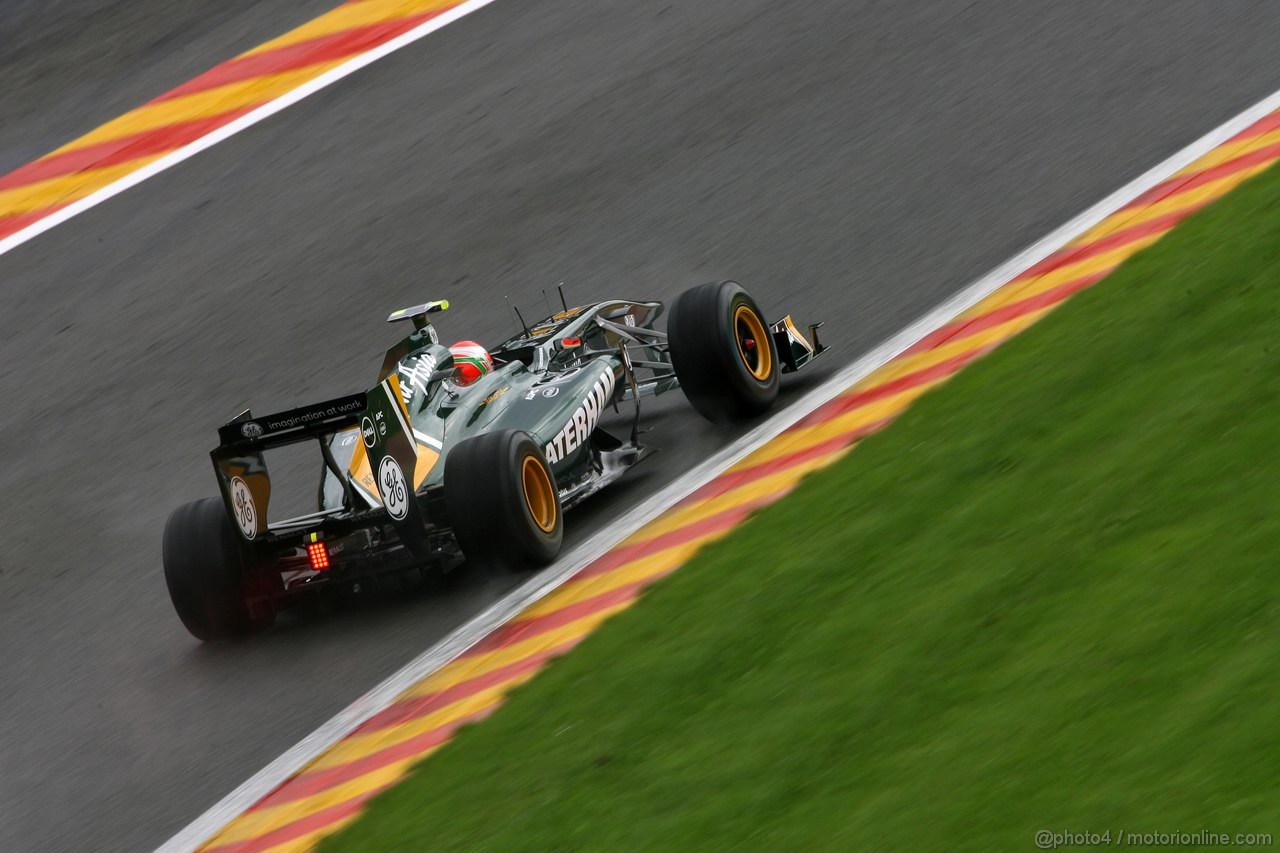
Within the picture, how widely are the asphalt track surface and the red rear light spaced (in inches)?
12.9

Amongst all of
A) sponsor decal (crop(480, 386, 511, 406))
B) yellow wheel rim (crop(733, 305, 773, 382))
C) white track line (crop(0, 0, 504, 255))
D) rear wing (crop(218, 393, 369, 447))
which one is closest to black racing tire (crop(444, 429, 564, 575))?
rear wing (crop(218, 393, 369, 447))

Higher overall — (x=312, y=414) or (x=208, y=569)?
(x=312, y=414)

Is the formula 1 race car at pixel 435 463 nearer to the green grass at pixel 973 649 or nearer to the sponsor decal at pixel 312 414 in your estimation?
the sponsor decal at pixel 312 414

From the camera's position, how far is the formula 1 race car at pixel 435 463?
811cm

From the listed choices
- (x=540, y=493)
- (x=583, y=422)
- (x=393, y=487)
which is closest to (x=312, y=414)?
(x=393, y=487)

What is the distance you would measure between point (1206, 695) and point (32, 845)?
4675 millimetres

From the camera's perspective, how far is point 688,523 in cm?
826

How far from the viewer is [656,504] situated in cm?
885

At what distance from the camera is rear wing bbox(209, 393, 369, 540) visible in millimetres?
8195

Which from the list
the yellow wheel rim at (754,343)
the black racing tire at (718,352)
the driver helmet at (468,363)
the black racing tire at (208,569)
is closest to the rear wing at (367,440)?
the black racing tire at (208,569)

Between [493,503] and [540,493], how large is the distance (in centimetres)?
48

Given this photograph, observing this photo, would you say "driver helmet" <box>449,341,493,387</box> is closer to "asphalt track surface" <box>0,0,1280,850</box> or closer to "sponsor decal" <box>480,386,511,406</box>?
"sponsor decal" <box>480,386,511,406</box>

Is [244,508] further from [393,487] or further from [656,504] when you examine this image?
[656,504]

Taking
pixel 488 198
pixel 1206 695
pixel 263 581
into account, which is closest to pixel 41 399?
pixel 488 198
